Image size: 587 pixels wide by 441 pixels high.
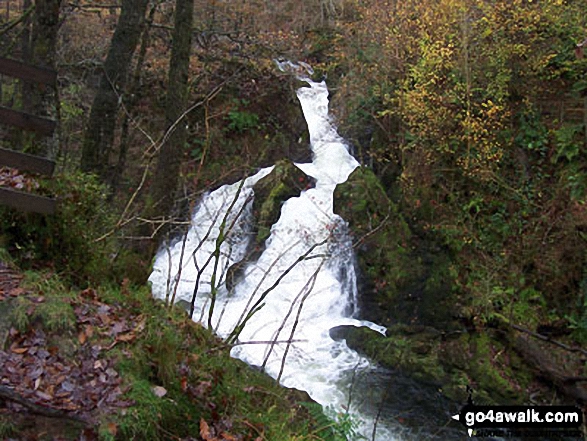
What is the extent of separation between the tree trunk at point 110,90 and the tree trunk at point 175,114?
57cm

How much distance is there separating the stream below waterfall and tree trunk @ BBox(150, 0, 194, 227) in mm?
686

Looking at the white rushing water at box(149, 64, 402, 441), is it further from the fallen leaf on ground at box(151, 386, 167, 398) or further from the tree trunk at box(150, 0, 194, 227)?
the fallen leaf on ground at box(151, 386, 167, 398)

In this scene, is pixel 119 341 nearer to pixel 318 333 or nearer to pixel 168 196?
pixel 168 196

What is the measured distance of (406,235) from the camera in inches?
412

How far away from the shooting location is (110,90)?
6.45m

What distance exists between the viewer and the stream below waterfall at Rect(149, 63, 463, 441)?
265 inches

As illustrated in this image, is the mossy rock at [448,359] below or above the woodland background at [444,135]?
below

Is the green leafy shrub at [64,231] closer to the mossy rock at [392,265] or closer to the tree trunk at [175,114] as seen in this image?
the tree trunk at [175,114]

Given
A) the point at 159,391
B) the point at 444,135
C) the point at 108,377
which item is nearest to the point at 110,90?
the point at 108,377

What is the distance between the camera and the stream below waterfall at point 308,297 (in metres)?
6.72

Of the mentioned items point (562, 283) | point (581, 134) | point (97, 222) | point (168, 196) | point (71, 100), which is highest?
point (71, 100)

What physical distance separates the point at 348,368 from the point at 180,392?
504cm

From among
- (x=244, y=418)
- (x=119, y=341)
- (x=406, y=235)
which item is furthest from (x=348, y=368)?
(x=119, y=341)

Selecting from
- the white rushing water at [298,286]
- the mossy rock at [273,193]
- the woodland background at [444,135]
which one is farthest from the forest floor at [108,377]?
the mossy rock at [273,193]
